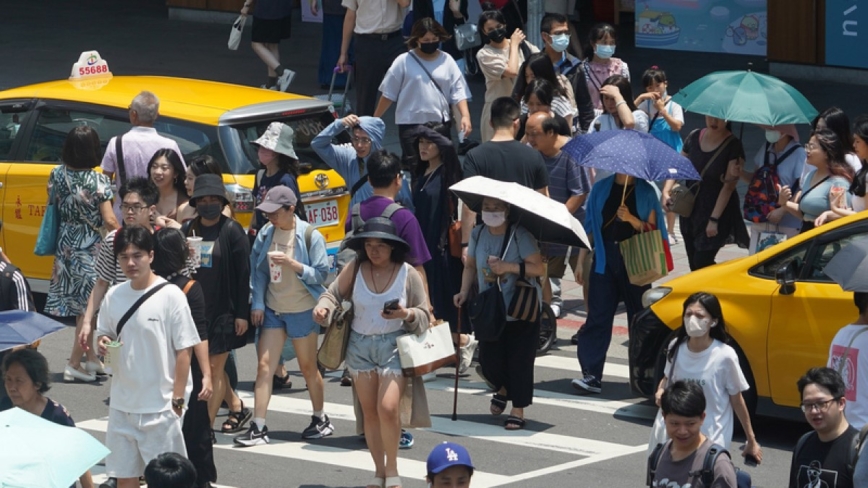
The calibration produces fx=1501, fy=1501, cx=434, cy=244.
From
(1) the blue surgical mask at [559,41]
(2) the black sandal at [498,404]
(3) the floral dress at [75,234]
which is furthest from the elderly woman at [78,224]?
(1) the blue surgical mask at [559,41]

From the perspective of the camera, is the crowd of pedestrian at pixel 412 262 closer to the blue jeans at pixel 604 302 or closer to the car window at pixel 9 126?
the blue jeans at pixel 604 302

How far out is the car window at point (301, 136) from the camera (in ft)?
40.8

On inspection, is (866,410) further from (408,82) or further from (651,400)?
(408,82)

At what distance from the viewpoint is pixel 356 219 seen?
1061 centimetres

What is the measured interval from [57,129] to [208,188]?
3852mm

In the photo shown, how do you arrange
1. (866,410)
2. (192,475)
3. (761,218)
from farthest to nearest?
(761,218) → (866,410) → (192,475)

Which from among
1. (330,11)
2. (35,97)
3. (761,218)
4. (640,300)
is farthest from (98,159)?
(330,11)

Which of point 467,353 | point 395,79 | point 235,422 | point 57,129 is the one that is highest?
A: point 395,79

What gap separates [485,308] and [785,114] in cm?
313

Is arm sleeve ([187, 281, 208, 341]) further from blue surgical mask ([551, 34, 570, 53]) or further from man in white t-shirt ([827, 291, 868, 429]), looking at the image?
blue surgical mask ([551, 34, 570, 53])

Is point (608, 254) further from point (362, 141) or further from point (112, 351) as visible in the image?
point (112, 351)

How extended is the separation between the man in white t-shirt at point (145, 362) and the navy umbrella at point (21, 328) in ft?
1.43

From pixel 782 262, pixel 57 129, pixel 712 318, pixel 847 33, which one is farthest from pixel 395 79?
pixel 847 33

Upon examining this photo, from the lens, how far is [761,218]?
12.0m
